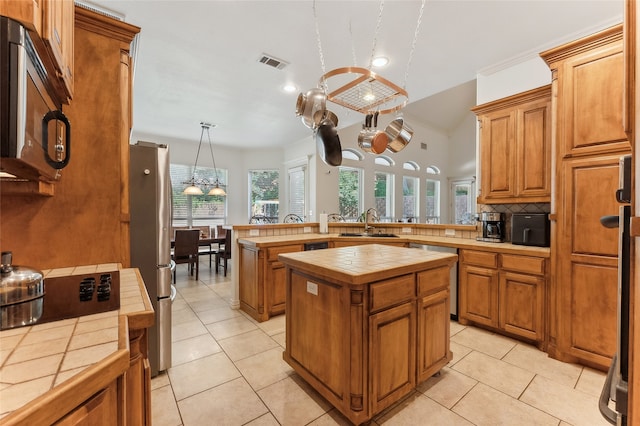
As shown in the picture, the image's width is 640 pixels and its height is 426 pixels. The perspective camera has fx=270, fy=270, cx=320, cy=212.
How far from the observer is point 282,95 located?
4004 mm

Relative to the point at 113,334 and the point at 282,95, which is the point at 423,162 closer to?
the point at 282,95

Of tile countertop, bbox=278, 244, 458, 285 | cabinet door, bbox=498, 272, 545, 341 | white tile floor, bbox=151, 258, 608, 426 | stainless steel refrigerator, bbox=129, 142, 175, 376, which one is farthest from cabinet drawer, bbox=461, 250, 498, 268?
stainless steel refrigerator, bbox=129, 142, 175, 376

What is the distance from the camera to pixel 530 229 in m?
2.59

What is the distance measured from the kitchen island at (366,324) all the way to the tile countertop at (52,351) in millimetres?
943

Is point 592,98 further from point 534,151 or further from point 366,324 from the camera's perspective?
point 366,324

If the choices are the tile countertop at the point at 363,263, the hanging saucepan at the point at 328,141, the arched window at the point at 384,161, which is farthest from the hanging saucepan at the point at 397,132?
the arched window at the point at 384,161

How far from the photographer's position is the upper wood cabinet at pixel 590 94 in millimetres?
1944

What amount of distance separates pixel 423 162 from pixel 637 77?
7.55 meters

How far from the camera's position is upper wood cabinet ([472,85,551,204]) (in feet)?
8.42

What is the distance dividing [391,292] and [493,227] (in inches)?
80.4

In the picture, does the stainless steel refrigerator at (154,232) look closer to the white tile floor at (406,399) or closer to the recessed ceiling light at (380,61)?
the white tile floor at (406,399)

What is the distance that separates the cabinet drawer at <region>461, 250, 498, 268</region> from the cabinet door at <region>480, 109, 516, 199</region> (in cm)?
65

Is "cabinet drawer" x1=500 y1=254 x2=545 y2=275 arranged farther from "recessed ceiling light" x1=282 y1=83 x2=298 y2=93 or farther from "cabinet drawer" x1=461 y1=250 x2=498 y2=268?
"recessed ceiling light" x1=282 y1=83 x2=298 y2=93

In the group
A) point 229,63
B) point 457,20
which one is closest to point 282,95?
point 229,63
